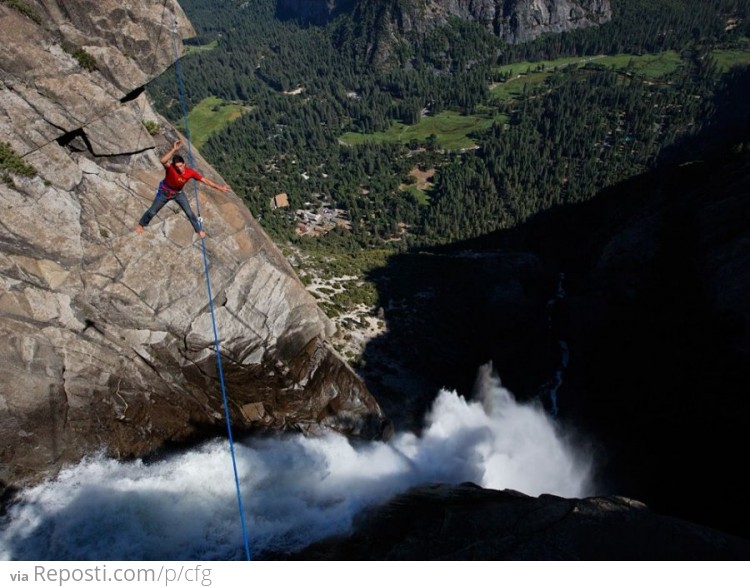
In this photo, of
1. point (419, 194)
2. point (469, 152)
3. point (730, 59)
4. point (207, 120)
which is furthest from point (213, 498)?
point (730, 59)

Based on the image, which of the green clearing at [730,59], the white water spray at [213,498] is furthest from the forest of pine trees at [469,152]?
the white water spray at [213,498]

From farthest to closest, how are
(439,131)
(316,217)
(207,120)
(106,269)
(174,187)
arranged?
(207,120) < (439,131) < (316,217) < (106,269) < (174,187)

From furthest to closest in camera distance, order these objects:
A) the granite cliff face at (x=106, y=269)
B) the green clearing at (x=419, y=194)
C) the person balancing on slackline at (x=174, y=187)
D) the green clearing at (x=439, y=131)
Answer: the green clearing at (x=439, y=131), the green clearing at (x=419, y=194), the person balancing on slackline at (x=174, y=187), the granite cliff face at (x=106, y=269)

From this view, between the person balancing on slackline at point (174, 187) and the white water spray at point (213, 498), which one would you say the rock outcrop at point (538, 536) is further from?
the person balancing on slackline at point (174, 187)

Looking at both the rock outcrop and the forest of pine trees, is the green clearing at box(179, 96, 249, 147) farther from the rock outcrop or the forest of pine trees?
the rock outcrop

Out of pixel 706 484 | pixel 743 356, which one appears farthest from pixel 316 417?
pixel 743 356

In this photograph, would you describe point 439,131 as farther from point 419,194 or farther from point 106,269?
point 106,269
